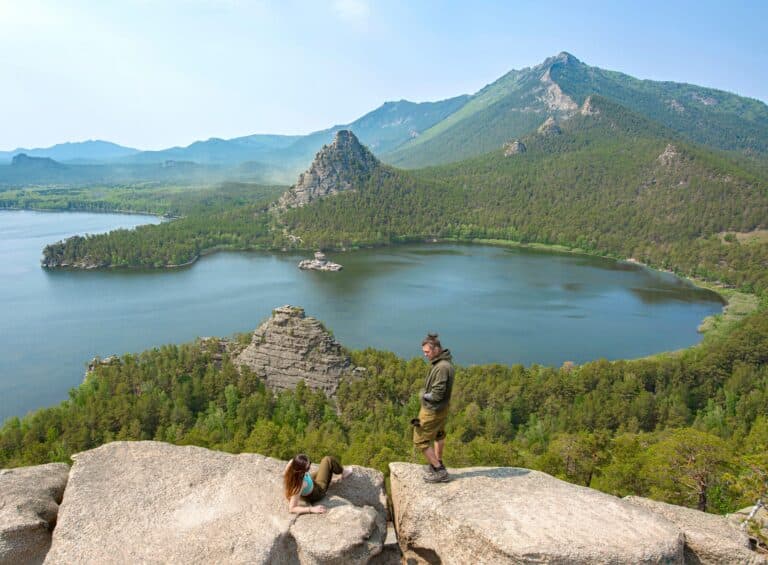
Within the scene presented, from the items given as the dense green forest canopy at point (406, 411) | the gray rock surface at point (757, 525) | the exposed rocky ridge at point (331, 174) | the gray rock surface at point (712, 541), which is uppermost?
the exposed rocky ridge at point (331, 174)

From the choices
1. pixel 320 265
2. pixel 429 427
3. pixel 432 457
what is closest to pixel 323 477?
pixel 432 457

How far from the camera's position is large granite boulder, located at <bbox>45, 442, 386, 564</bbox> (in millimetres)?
8086

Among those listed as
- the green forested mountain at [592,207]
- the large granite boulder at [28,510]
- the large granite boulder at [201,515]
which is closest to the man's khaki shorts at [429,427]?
the large granite boulder at [201,515]

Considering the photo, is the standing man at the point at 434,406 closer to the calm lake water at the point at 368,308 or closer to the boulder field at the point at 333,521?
the boulder field at the point at 333,521

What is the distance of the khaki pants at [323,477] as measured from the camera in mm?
9133

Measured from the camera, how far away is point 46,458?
27.1 metres

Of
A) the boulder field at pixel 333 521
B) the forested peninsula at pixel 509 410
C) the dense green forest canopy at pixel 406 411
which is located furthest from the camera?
the dense green forest canopy at pixel 406 411

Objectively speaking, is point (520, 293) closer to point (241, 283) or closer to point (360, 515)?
point (241, 283)

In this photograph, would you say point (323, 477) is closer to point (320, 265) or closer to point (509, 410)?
point (509, 410)

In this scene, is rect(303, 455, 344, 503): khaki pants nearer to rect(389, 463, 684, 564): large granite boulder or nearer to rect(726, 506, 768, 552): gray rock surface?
rect(389, 463, 684, 564): large granite boulder

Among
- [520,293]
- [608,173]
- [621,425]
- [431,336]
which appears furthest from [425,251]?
[431,336]

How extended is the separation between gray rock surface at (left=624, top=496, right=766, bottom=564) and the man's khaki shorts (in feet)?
15.1

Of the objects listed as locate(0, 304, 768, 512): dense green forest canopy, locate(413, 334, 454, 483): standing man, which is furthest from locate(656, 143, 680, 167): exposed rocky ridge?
locate(413, 334, 454, 483): standing man

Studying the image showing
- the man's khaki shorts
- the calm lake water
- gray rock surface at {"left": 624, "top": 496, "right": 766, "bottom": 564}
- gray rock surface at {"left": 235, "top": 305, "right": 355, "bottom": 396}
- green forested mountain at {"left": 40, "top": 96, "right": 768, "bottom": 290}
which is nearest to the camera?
gray rock surface at {"left": 624, "top": 496, "right": 766, "bottom": 564}
